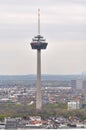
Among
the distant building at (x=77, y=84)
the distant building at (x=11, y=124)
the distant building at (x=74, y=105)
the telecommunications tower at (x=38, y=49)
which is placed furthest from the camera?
the distant building at (x=77, y=84)

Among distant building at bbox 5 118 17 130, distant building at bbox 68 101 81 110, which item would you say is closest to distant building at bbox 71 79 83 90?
distant building at bbox 68 101 81 110

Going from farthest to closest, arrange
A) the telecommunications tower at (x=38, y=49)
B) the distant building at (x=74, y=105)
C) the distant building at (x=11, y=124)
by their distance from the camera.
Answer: the distant building at (x=74, y=105)
the telecommunications tower at (x=38, y=49)
the distant building at (x=11, y=124)

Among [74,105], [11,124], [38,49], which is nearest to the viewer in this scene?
[11,124]

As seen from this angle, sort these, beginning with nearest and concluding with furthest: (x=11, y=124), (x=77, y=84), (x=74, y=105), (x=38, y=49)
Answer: (x=11, y=124), (x=38, y=49), (x=74, y=105), (x=77, y=84)

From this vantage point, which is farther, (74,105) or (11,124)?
(74,105)

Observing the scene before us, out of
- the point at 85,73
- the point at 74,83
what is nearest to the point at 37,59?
the point at 74,83

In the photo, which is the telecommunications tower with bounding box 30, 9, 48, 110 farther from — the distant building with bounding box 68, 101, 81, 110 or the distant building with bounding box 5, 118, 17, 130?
the distant building with bounding box 5, 118, 17, 130

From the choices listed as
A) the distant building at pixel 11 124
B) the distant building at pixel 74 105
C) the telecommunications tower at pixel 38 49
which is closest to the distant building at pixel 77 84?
the distant building at pixel 74 105

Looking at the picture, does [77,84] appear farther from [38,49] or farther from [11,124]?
[11,124]

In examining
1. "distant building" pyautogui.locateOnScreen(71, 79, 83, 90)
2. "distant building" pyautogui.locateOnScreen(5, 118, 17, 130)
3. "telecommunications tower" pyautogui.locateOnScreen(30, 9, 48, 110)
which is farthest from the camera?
"distant building" pyautogui.locateOnScreen(71, 79, 83, 90)

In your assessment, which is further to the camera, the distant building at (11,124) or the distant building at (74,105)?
the distant building at (74,105)

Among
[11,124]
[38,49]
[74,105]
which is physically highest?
[38,49]

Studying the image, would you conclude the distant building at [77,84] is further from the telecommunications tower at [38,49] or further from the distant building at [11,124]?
the distant building at [11,124]

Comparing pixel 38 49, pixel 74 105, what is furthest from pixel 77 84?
pixel 38 49
